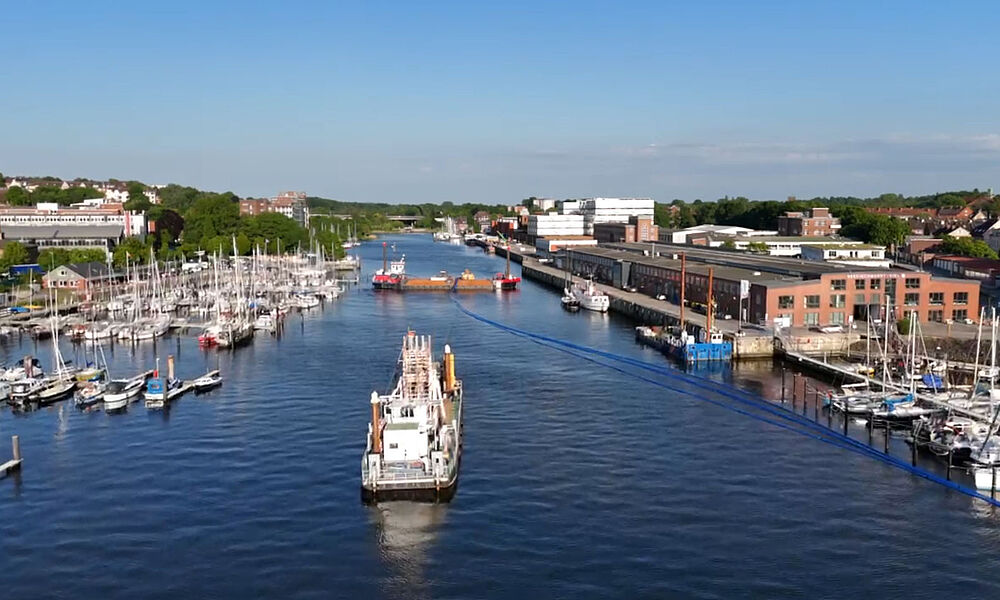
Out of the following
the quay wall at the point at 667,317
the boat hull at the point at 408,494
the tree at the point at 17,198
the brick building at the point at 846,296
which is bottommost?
the boat hull at the point at 408,494

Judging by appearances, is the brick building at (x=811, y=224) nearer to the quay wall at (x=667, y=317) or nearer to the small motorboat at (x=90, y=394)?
the quay wall at (x=667, y=317)

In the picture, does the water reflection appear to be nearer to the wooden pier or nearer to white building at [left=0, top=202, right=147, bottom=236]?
the wooden pier

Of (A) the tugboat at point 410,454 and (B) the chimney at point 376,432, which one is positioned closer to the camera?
(A) the tugboat at point 410,454

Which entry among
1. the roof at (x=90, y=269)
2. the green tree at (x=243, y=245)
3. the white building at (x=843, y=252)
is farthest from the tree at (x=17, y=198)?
the white building at (x=843, y=252)

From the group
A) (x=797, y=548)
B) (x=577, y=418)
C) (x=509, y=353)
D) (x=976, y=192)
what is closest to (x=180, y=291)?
(x=509, y=353)

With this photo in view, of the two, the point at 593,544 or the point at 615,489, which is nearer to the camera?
the point at 593,544

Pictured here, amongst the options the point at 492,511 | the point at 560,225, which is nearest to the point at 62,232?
the point at 492,511

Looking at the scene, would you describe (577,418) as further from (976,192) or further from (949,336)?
(976,192)
